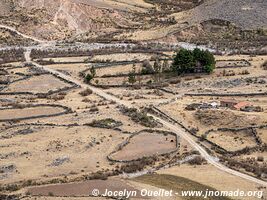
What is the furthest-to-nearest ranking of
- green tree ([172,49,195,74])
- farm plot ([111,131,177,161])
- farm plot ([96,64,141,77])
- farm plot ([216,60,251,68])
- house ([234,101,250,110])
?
farm plot ([216,60,251,68]) < farm plot ([96,64,141,77]) < green tree ([172,49,195,74]) < house ([234,101,250,110]) < farm plot ([111,131,177,161])

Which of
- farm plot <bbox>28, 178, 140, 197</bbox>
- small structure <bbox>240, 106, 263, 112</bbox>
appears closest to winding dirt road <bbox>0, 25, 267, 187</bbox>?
small structure <bbox>240, 106, 263, 112</bbox>

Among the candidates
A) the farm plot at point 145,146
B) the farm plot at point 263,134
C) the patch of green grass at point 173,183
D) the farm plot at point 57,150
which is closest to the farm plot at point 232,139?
the farm plot at point 263,134

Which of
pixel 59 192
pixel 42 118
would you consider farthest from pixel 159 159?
pixel 42 118

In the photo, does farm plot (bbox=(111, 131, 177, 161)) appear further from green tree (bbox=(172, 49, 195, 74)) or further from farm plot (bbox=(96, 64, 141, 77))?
farm plot (bbox=(96, 64, 141, 77))

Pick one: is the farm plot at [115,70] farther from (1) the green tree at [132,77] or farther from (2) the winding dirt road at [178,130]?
(2) the winding dirt road at [178,130]

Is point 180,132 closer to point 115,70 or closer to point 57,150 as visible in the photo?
point 57,150

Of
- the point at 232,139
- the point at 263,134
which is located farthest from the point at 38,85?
the point at 263,134
